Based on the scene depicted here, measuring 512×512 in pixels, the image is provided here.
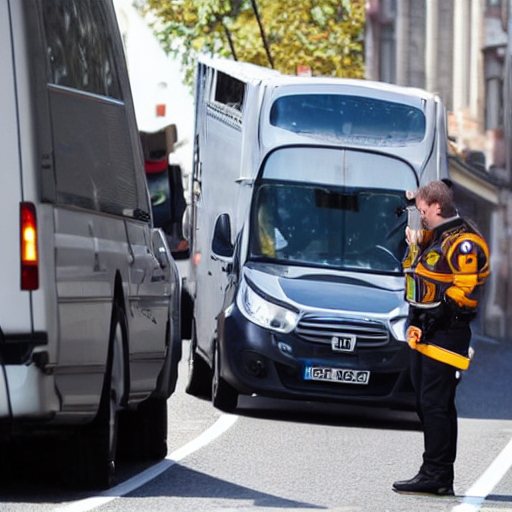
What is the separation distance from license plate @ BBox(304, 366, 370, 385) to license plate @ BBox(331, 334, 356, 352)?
17 centimetres

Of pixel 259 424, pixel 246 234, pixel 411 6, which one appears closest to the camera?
Answer: pixel 259 424

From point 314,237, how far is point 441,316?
6.72 metres

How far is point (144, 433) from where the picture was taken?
13422mm

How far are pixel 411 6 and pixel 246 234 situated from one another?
24269 millimetres

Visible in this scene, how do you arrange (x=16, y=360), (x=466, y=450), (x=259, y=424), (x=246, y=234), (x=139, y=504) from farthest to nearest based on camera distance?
(x=246, y=234) < (x=259, y=424) < (x=466, y=450) < (x=139, y=504) < (x=16, y=360)

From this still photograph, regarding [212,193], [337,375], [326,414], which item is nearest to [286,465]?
[337,375]

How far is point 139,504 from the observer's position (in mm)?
10758

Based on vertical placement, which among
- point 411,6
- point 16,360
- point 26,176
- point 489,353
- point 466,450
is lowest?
point 489,353

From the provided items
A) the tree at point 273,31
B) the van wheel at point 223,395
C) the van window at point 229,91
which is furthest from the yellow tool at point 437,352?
the tree at point 273,31

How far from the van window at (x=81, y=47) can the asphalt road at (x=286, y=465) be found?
6.76ft

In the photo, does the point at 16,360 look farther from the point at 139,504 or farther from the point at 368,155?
the point at 368,155

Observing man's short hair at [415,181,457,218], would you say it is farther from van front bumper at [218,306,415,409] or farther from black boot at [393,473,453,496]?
van front bumper at [218,306,415,409]

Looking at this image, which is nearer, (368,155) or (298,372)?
(298,372)

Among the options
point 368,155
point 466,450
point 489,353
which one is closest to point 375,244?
point 368,155
